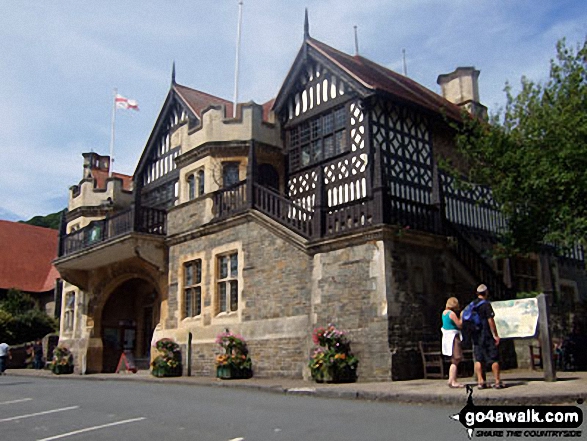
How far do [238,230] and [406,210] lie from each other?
5037 millimetres

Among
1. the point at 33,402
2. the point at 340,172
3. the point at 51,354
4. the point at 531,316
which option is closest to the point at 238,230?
the point at 340,172

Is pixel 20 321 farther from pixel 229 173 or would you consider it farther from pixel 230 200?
pixel 230 200

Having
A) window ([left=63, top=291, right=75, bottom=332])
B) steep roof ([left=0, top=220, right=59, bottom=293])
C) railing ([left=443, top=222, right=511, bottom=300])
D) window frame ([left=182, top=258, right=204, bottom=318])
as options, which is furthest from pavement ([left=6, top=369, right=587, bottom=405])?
steep roof ([left=0, top=220, right=59, bottom=293])

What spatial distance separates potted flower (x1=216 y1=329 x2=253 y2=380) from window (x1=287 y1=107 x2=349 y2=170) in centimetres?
586

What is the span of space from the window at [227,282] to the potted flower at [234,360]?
4.11 feet

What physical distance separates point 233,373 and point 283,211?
13.8 ft

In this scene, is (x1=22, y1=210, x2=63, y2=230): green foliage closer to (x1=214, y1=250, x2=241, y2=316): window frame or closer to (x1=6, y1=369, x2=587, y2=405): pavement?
(x1=214, y1=250, x2=241, y2=316): window frame

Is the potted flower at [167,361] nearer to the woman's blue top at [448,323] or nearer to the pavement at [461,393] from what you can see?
the pavement at [461,393]

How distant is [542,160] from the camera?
38.7 ft

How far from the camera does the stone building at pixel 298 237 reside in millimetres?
13102

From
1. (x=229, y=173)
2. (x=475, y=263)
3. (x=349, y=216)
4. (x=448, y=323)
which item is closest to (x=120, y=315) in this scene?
(x=229, y=173)

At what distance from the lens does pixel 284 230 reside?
49.1 feet

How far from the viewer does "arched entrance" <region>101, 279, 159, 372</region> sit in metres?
23.5

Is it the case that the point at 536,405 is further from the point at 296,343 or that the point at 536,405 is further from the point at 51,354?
the point at 51,354
